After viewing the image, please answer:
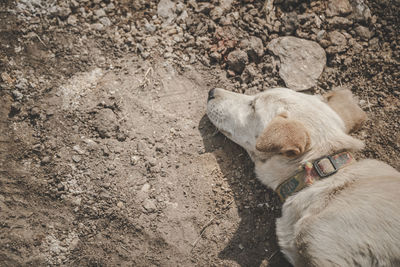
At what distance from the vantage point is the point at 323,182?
262cm

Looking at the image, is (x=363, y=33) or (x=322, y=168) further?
(x=363, y=33)

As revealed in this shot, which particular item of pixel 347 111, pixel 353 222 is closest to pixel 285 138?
pixel 353 222

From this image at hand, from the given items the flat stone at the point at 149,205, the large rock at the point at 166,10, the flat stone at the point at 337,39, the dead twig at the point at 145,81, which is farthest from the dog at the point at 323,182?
the large rock at the point at 166,10

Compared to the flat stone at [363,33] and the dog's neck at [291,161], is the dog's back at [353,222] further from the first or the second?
the flat stone at [363,33]

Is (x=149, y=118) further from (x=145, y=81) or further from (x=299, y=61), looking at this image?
(x=299, y=61)

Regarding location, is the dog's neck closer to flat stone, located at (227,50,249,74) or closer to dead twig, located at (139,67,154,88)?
flat stone, located at (227,50,249,74)

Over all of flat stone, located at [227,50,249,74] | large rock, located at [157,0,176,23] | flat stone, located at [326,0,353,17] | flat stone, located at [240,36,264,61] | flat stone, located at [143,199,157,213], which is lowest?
flat stone, located at [143,199,157,213]

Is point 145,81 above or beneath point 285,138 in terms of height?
beneath

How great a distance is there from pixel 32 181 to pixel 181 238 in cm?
199

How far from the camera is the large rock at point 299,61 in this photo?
12.3ft

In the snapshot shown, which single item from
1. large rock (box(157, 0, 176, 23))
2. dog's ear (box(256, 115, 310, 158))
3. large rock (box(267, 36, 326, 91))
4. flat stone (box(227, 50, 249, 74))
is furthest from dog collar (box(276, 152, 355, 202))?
large rock (box(157, 0, 176, 23))

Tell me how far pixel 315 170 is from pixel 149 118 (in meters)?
2.21

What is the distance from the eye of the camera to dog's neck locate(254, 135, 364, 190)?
2.61m

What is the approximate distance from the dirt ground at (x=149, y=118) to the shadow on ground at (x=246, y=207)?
0.01 meters
